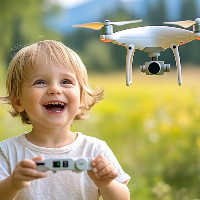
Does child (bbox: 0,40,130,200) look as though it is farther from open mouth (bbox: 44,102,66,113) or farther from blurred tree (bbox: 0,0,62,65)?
blurred tree (bbox: 0,0,62,65)

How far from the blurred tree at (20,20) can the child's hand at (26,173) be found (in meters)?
1.37

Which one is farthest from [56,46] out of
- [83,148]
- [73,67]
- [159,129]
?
[159,129]

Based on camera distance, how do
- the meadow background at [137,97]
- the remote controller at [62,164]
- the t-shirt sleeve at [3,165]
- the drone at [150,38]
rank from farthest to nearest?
the meadow background at [137,97] → the t-shirt sleeve at [3,165] → the drone at [150,38] → the remote controller at [62,164]

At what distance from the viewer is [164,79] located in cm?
218

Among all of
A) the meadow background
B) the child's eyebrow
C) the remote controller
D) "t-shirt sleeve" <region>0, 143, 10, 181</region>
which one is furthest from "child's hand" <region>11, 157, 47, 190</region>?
the meadow background

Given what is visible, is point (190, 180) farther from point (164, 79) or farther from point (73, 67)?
point (73, 67)

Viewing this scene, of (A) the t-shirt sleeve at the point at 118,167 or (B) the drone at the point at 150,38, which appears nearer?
(B) the drone at the point at 150,38

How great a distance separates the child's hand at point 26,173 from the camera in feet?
3.05

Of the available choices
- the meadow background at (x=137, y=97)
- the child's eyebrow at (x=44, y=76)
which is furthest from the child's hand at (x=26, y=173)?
the meadow background at (x=137, y=97)

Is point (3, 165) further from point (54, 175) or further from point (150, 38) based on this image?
point (150, 38)

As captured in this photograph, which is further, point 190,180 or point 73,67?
point 190,180

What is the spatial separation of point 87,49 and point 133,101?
12.6 inches

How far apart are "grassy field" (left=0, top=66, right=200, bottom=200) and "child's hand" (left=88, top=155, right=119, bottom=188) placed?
120 centimetres

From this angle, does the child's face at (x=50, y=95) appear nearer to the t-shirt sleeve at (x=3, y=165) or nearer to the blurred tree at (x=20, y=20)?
the t-shirt sleeve at (x=3, y=165)
